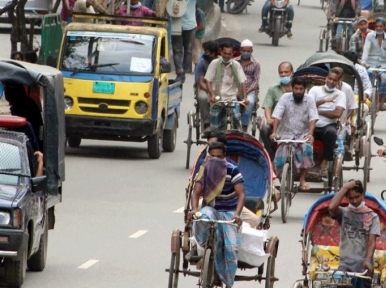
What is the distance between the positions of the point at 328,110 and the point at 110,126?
15.5 ft

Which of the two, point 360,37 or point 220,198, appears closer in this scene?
point 220,198

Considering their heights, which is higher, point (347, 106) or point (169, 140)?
point (347, 106)

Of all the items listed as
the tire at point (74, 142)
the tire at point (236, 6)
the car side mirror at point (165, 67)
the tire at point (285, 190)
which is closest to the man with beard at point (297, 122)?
the tire at point (285, 190)

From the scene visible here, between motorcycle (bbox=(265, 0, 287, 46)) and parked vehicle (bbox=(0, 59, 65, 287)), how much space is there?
83.9ft

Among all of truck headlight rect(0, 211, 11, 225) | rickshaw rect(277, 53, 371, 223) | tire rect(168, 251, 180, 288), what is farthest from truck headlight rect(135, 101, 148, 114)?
tire rect(168, 251, 180, 288)

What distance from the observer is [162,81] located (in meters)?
23.8

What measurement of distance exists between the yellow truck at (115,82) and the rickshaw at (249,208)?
28.4 feet

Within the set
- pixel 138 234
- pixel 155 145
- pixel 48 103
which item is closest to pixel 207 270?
pixel 48 103

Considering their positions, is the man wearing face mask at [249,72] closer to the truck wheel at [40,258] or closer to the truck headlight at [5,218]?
the truck wheel at [40,258]

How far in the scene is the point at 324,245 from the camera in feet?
41.3

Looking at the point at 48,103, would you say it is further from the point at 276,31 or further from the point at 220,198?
the point at 276,31

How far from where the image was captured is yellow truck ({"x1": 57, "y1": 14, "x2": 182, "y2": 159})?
23.2m

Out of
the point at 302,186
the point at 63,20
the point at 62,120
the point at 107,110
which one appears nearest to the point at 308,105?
the point at 302,186

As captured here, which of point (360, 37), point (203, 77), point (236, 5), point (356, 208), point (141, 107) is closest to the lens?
point (356, 208)
